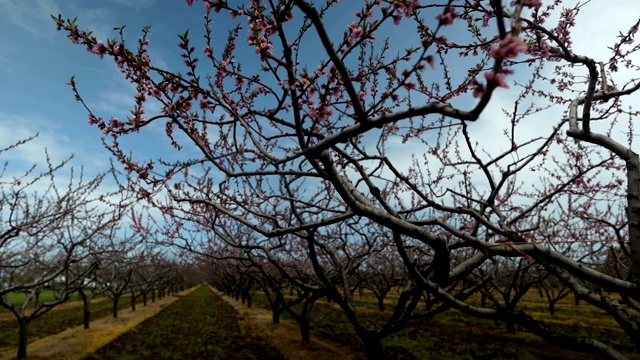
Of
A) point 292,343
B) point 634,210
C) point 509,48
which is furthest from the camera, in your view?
point 292,343

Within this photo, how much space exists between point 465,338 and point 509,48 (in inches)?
529

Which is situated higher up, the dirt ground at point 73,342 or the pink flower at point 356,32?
the pink flower at point 356,32

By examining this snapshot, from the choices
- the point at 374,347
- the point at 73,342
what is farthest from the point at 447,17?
the point at 73,342

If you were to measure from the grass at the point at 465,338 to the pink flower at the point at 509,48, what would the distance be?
9.77 m

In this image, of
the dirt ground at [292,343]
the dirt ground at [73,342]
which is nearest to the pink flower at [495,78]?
the dirt ground at [292,343]

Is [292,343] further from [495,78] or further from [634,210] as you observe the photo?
[495,78]

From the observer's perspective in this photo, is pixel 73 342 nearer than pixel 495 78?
No

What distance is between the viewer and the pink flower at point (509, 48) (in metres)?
1.50

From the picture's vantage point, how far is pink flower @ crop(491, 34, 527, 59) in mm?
1499

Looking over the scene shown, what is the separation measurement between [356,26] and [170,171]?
2969mm

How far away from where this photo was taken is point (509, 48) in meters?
1.53


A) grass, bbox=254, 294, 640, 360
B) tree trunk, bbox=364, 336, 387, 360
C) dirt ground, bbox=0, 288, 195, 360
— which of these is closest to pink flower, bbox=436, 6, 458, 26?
tree trunk, bbox=364, 336, 387, 360

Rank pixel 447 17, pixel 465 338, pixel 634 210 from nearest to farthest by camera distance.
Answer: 1. pixel 447 17
2. pixel 634 210
3. pixel 465 338

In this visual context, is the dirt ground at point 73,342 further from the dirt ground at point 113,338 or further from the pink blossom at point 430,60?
the pink blossom at point 430,60
